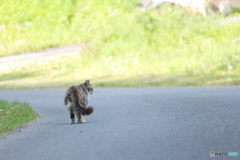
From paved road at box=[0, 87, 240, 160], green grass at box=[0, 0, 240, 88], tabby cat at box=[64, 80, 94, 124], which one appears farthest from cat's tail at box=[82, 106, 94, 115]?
green grass at box=[0, 0, 240, 88]

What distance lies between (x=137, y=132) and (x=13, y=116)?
416 centimetres

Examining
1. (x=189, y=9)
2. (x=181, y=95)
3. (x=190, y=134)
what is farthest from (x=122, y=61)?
(x=190, y=134)

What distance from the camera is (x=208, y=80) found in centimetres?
2250

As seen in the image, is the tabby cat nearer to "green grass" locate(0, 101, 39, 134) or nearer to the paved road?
the paved road

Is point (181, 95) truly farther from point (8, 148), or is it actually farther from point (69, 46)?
point (69, 46)

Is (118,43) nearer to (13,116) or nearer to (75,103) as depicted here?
(13,116)

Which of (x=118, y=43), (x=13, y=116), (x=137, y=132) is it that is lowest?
A: (x=137, y=132)

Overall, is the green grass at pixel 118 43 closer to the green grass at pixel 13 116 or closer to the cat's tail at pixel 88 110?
the green grass at pixel 13 116

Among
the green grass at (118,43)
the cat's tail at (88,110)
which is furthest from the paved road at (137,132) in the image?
the green grass at (118,43)

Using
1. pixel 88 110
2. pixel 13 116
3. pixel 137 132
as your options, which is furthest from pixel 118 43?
pixel 137 132

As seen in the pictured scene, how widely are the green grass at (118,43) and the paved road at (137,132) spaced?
21.5 feet

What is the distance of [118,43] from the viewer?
3005cm

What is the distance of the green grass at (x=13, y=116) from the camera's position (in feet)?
37.6

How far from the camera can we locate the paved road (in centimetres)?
794
